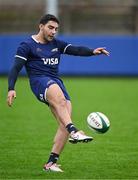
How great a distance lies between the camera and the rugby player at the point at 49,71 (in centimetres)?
850

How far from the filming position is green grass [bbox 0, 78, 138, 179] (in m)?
8.76

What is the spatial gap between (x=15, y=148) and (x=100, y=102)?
7.77 m

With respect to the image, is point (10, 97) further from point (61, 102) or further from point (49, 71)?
point (49, 71)

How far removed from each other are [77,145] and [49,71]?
9.04ft

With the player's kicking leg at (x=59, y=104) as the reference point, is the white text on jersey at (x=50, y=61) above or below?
above

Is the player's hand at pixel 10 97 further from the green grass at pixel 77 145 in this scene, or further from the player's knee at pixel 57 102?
the green grass at pixel 77 145

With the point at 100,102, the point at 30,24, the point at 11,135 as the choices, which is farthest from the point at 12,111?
the point at 30,24

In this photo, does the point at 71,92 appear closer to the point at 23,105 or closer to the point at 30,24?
the point at 23,105

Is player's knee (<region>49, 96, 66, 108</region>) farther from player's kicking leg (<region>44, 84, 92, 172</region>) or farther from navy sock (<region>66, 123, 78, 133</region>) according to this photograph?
navy sock (<region>66, 123, 78, 133</region>)

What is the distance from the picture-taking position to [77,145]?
11289 mm

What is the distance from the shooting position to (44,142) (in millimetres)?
11547

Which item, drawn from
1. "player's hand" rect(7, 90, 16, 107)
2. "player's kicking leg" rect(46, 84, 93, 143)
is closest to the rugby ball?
"player's kicking leg" rect(46, 84, 93, 143)

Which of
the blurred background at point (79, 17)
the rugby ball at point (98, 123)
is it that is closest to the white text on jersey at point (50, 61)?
the rugby ball at point (98, 123)

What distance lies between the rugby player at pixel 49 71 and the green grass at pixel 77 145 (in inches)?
19.7
